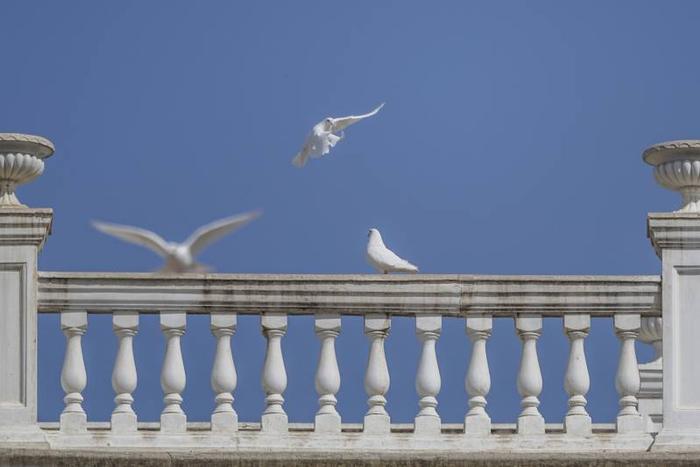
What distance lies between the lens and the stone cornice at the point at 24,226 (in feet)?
57.7

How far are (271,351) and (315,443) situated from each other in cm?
74

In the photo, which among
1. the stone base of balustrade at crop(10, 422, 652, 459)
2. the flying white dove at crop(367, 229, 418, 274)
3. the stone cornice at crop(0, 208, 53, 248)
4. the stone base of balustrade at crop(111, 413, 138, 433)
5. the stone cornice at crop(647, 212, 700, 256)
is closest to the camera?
the stone base of balustrade at crop(10, 422, 652, 459)

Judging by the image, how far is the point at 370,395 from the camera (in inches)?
698

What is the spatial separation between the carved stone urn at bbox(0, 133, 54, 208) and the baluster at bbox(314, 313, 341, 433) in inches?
89.1

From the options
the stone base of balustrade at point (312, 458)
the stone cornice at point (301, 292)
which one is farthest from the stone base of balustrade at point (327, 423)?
the stone cornice at point (301, 292)

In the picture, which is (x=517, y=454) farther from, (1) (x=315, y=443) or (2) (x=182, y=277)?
(2) (x=182, y=277)

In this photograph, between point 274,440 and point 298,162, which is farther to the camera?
point 298,162

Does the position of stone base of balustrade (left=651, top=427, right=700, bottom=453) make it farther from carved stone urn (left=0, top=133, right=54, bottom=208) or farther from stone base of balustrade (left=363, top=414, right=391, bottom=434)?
carved stone urn (left=0, top=133, right=54, bottom=208)

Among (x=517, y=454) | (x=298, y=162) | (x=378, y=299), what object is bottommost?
(x=517, y=454)

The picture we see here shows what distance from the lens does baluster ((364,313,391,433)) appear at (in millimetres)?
17594

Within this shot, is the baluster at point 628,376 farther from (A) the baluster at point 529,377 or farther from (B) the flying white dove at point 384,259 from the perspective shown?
(B) the flying white dove at point 384,259

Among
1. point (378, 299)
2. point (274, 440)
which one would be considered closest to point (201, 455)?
point (274, 440)

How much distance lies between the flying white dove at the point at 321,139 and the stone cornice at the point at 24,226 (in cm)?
365

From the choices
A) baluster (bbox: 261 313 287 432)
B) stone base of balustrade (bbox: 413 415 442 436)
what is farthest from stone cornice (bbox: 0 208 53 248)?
stone base of balustrade (bbox: 413 415 442 436)
